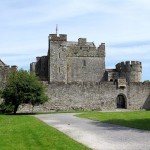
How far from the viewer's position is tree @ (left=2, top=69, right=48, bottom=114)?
42.1 meters

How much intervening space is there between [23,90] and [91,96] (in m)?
11.8

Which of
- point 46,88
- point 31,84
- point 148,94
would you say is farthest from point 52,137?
point 148,94

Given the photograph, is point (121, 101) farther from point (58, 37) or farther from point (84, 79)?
point (58, 37)

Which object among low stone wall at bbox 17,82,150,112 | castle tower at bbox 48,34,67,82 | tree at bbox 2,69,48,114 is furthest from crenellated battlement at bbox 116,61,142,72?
tree at bbox 2,69,48,114

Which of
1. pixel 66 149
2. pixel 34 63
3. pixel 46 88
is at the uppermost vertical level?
pixel 34 63

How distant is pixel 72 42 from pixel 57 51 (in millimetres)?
8673

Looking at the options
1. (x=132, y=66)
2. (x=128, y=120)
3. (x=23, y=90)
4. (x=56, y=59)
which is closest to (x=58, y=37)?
(x=56, y=59)

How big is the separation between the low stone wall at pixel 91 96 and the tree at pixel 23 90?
547 centimetres

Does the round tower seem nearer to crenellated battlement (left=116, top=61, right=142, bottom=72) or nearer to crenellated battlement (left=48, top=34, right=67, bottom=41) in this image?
crenellated battlement (left=116, top=61, right=142, bottom=72)

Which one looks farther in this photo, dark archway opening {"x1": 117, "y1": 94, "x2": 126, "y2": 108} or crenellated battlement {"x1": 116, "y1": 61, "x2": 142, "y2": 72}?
crenellated battlement {"x1": 116, "y1": 61, "x2": 142, "y2": 72}

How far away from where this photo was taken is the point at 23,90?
42438 millimetres

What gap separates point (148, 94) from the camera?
176 ft

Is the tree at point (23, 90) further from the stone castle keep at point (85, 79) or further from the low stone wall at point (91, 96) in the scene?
the stone castle keep at point (85, 79)

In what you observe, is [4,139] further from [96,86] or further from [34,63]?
[34,63]
